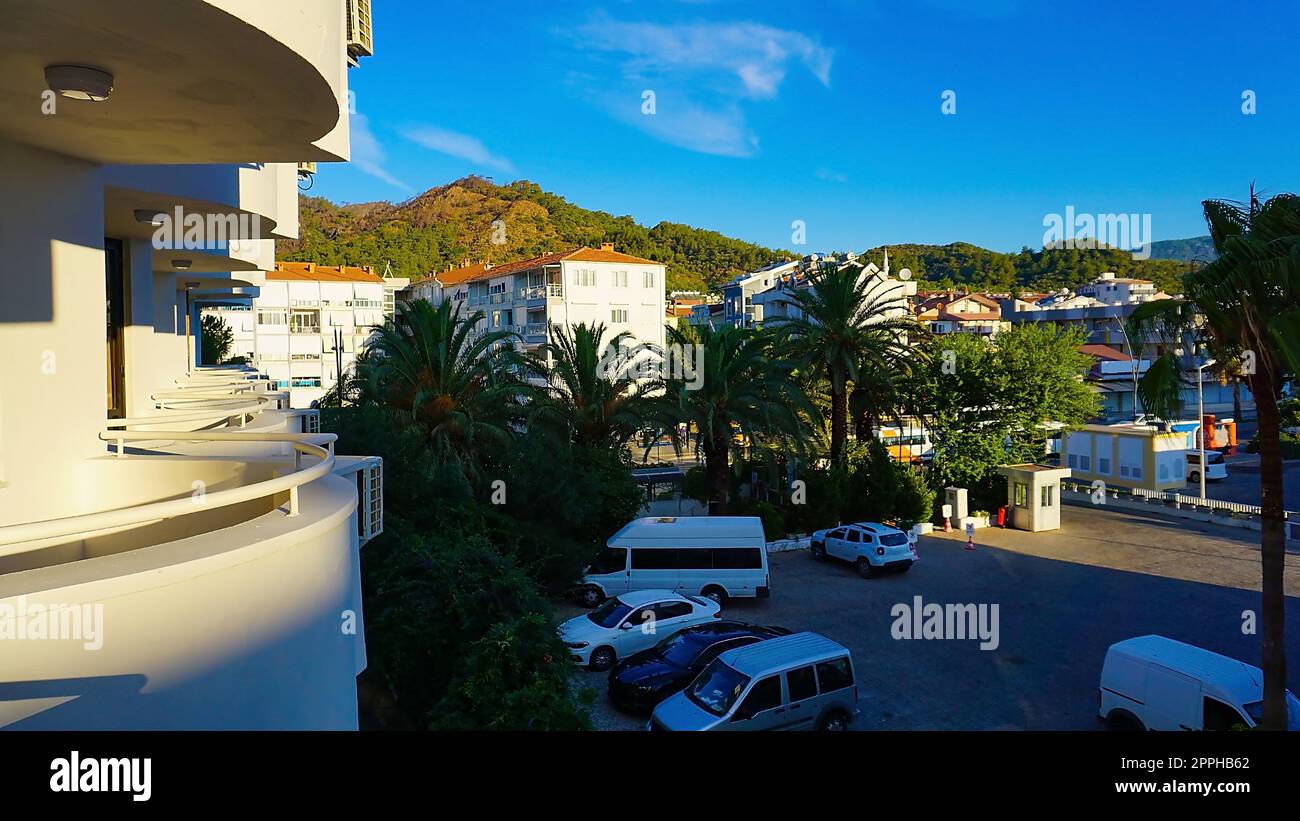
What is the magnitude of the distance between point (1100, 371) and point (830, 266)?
140ft

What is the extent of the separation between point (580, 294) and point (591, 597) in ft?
123

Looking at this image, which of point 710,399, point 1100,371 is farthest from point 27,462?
point 1100,371

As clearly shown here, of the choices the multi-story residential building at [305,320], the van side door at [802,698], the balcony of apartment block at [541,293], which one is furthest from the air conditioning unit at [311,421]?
the multi-story residential building at [305,320]

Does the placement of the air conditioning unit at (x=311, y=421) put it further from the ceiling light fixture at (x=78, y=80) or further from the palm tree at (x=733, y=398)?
the palm tree at (x=733, y=398)

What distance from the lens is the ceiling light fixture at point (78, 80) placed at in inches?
157

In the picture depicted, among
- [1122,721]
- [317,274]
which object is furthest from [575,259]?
[1122,721]

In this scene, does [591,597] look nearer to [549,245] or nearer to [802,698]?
[802,698]

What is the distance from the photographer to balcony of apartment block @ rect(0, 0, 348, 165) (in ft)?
11.6

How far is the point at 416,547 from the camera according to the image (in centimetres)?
1243

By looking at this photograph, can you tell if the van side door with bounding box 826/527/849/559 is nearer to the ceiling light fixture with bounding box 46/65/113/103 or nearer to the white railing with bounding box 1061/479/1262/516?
the white railing with bounding box 1061/479/1262/516

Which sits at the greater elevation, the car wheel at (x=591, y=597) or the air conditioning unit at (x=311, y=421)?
the air conditioning unit at (x=311, y=421)

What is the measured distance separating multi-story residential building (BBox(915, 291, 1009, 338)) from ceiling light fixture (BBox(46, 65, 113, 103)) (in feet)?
248

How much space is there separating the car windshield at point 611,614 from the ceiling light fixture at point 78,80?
42.0ft
